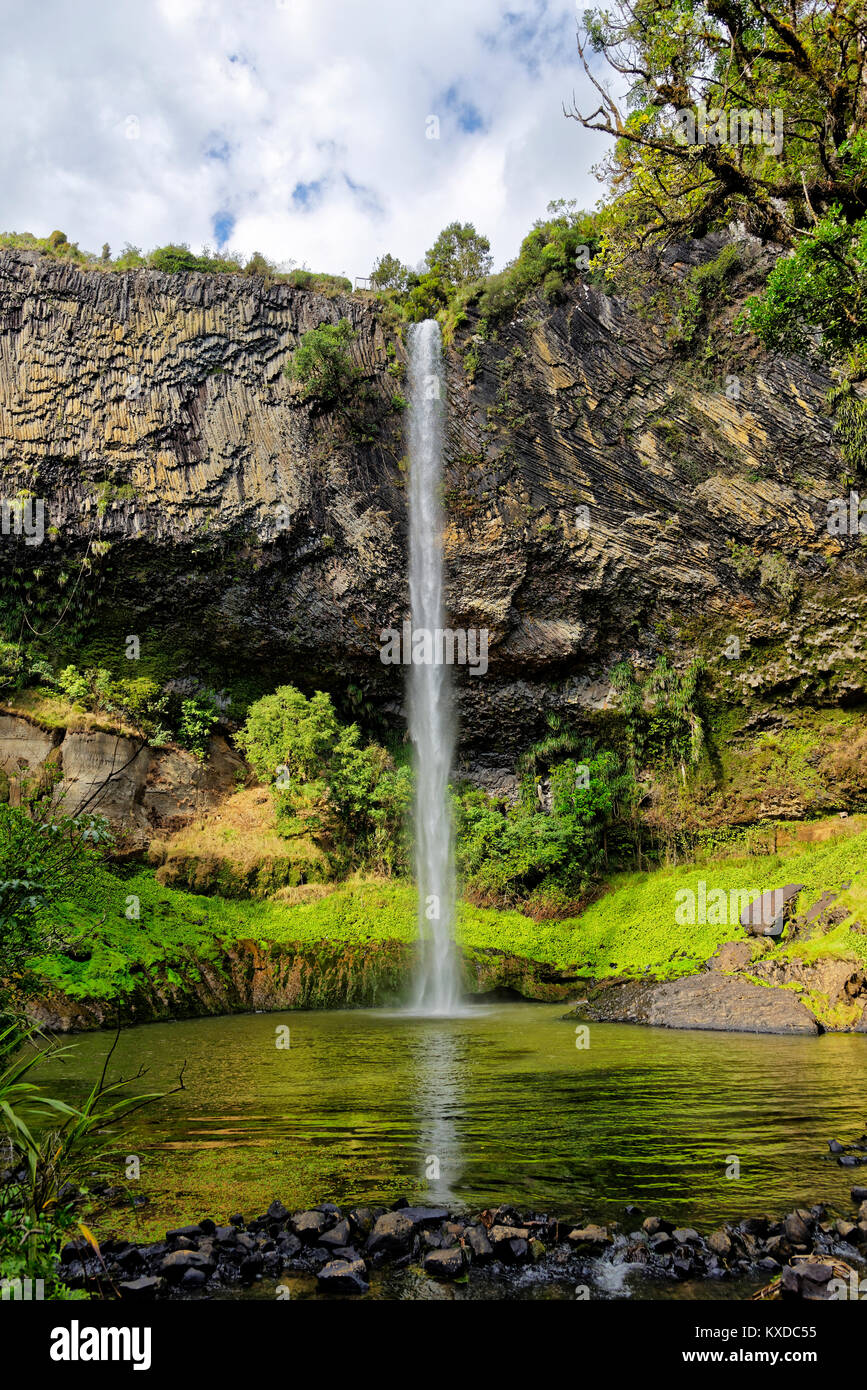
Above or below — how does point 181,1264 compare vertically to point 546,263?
below

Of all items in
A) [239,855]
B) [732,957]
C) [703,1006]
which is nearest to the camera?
[703,1006]

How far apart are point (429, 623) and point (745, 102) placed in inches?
488

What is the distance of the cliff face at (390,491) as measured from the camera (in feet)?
58.1

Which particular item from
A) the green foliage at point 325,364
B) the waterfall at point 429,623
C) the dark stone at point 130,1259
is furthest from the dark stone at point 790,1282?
the green foliage at point 325,364

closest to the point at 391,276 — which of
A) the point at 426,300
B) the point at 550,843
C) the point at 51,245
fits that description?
the point at 426,300

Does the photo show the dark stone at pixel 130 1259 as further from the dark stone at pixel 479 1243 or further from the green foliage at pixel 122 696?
the green foliage at pixel 122 696

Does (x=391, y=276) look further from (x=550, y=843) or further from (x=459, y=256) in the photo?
(x=550, y=843)

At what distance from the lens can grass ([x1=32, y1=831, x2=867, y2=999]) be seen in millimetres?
11625

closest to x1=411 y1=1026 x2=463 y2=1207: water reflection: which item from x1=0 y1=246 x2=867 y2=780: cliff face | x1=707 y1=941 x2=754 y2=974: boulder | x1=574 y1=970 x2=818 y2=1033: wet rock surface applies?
x1=574 y1=970 x2=818 y2=1033: wet rock surface

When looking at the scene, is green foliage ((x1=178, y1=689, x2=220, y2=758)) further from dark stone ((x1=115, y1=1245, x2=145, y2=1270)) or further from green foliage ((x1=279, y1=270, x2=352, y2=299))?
dark stone ((x1=115, y1=1245, x2=145, y2=1270))

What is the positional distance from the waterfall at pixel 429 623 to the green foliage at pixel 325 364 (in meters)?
1.80

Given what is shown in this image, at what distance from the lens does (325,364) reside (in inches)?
731
